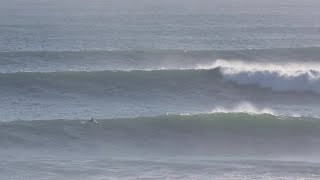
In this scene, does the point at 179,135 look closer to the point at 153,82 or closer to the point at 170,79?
the point at 153,82

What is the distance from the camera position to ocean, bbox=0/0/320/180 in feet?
66.4

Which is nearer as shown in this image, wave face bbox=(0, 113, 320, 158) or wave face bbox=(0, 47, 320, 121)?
wave face bbox=(0, 113, 320, 158)

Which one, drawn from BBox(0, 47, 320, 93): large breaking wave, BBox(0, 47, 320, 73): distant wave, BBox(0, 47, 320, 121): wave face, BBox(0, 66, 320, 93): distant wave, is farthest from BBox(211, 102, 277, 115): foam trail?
BBox(0, 47, 320, 73): distant wave

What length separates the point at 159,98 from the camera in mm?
29625

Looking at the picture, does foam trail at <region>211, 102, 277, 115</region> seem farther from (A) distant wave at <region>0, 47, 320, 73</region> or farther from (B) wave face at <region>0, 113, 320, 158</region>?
(A) distant wave at <region>0, 47, 320, 73</region>

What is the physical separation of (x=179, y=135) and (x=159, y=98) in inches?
231

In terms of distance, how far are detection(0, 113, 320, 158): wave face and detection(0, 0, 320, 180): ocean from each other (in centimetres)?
3

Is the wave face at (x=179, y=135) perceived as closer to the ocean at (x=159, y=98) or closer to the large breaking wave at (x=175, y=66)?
the ocean at (x=159, y=98)

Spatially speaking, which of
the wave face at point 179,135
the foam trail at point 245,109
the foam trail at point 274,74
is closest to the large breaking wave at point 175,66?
the foam trail at point 274,74

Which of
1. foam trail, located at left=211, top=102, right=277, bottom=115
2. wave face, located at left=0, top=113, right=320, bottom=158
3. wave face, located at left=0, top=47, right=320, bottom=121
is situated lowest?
wave face, located at left=0, top=113, right=320, bottom=158

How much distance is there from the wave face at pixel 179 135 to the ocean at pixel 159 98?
31 mm

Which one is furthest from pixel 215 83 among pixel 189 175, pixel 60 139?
pixel 189 175

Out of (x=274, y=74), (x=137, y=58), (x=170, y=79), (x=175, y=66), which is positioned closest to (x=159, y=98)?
(x=170, y=79)

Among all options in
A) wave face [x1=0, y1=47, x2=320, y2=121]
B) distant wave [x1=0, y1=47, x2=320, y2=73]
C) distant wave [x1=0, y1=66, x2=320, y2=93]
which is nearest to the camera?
wave face [x1=0, y1=47, x2=320, y2=121]
